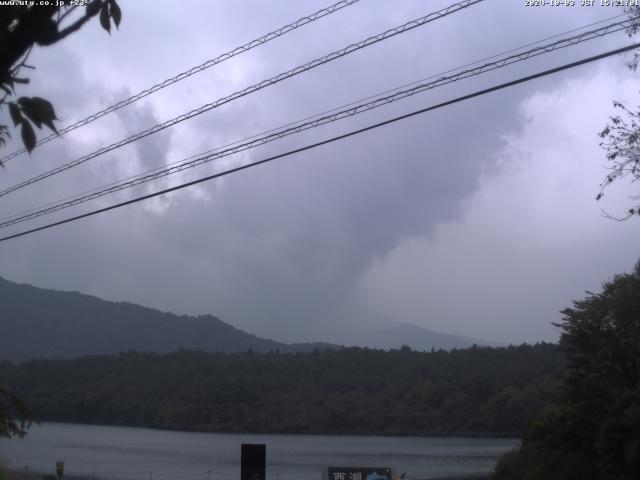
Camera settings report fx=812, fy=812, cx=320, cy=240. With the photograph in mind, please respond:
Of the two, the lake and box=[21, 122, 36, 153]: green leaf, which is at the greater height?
box=[21, 122, 36, 153]: green leaf

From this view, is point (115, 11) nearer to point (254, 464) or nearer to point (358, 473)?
point (254, 464)

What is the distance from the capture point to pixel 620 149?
15336mm

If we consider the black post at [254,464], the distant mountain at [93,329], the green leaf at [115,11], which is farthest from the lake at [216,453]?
the distant mountain at [93,329]

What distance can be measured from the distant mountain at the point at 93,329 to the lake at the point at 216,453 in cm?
4082

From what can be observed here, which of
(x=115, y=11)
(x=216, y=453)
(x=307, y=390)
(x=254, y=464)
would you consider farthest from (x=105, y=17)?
(x=307, y=390)

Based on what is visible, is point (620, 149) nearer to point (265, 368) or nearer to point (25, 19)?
point (25, 19)

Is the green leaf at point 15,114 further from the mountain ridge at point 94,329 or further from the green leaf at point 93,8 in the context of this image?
the mountain ridge at point 94,329

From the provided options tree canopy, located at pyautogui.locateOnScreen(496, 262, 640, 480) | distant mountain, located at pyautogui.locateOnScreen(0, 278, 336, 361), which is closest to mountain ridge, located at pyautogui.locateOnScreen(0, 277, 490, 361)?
distant mountain, located at pyautogui.locateOnScreen(0, 278, 336, 361)

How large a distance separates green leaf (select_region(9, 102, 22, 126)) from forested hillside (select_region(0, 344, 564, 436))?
1704 inches

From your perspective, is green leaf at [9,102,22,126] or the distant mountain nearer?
green leaf at [9,102,22,126]

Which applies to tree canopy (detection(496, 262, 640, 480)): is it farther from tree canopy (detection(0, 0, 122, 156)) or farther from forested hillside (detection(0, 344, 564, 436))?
forested hillside (detection(0, 344, 564, 436))

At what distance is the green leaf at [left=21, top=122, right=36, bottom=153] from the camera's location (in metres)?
4.18

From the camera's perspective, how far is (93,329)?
437 ft

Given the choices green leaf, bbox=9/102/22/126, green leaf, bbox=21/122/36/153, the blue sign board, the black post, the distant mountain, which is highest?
the distant mountain
